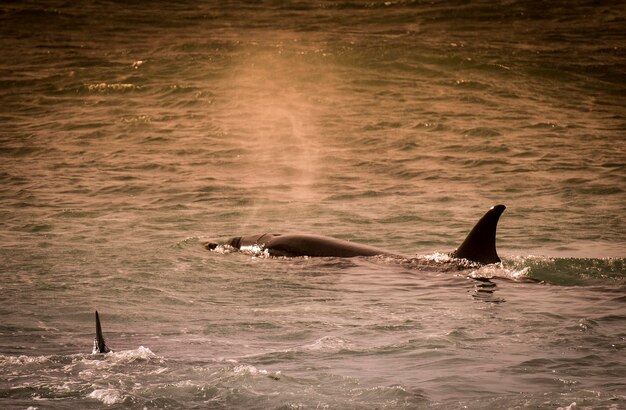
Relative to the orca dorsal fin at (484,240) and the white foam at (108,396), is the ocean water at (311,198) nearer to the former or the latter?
the white foam at (108,396)

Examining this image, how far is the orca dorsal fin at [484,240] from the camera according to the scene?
55.2 feet

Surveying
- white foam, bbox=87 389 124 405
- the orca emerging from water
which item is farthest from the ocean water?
the orca emerging from water

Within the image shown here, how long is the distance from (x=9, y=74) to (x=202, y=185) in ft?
65.5

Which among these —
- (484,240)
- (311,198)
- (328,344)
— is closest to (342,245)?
(484,240)

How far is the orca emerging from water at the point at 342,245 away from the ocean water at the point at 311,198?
0.41 metres

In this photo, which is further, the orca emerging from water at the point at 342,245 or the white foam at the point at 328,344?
the orca emerging from water at the point at 342,245

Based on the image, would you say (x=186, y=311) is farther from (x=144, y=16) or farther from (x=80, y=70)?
(x=144, y=16)

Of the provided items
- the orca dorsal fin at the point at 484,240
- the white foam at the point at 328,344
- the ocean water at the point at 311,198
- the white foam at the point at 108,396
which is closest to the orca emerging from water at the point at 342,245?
the orca dorsal fin at the point at 484,240

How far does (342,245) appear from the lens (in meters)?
18.7

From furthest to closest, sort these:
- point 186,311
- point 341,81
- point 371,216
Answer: point 341,81, point 371,216, point 186,311

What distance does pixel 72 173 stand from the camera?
29.1 m

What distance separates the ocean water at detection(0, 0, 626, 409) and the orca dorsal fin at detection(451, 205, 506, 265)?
0.45 m

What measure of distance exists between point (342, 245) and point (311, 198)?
24.5ft

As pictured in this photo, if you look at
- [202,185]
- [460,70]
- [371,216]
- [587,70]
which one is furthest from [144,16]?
[371,216]
